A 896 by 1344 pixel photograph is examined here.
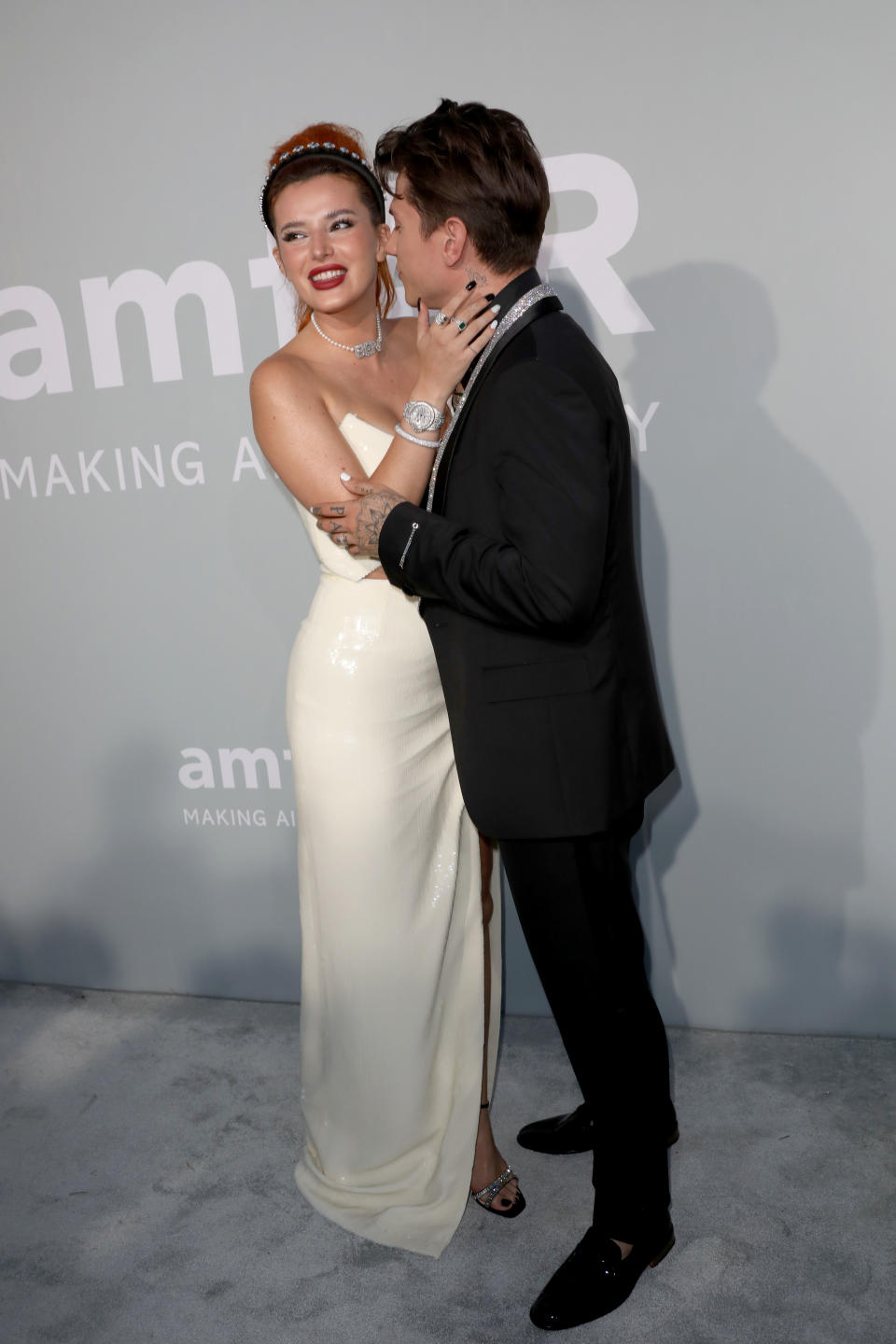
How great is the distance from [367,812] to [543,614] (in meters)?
0.62

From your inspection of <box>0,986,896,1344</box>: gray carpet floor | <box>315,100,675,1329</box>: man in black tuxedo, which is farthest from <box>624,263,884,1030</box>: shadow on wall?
<box>315,100,675,1329</box>: man in black tuxedo

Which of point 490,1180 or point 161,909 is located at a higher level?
point 161,909

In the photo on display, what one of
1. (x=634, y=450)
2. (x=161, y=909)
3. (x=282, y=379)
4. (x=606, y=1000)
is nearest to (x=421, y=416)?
(x=282, y=379)

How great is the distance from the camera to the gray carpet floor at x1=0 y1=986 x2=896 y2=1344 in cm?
191

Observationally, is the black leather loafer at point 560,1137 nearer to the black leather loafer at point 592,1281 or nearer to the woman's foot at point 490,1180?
the woman's foot at point 490,1180

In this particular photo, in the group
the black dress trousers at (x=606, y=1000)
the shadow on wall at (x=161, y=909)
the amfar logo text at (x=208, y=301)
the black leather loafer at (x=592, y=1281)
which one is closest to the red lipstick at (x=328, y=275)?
the amfar logo text at (x=208, y=301)

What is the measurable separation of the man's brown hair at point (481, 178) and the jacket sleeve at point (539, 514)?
22cm

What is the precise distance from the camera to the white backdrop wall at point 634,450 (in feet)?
7.59

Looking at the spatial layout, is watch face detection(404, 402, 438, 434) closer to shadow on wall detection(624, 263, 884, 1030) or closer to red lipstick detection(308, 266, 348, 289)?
red lipstick detection(308, 266, 348, 289)

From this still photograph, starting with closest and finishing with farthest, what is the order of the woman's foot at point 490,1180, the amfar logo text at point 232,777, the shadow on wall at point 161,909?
1. the woman's foot at point 490,1180
2. the amfar logo text at point 232,777
3. the shadow on wall at point 161,909

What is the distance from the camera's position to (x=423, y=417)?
69.4 inches

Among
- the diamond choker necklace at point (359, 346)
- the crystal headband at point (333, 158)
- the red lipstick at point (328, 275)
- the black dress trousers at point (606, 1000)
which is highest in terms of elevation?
the crystal headband at point (333, 158)

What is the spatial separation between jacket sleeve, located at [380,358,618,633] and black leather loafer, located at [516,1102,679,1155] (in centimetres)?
125

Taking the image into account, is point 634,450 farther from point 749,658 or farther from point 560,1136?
point 560,1136
